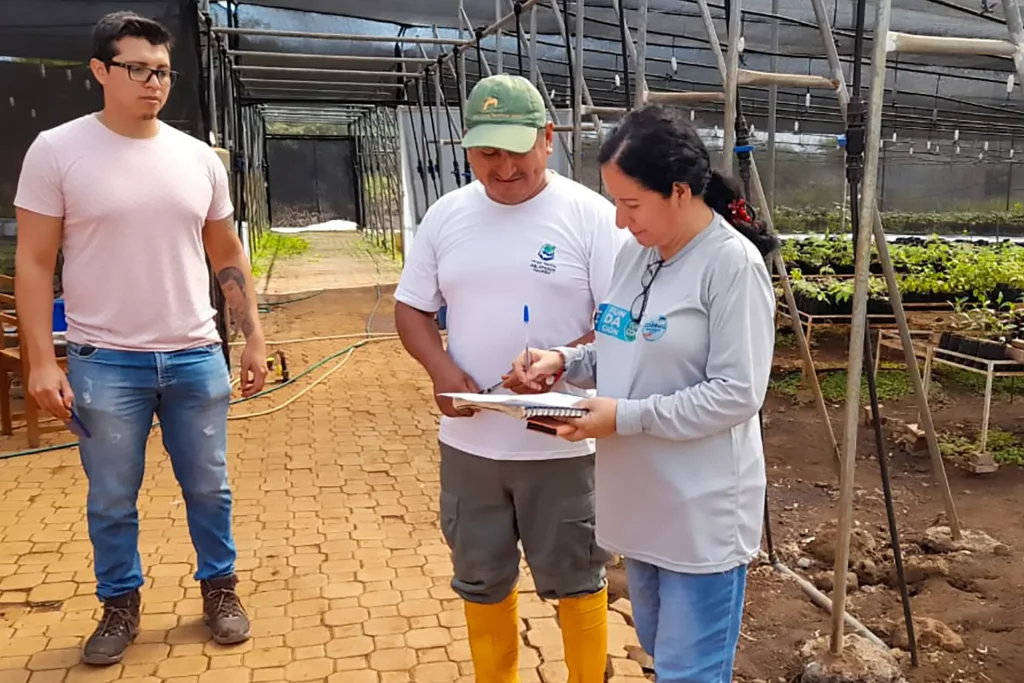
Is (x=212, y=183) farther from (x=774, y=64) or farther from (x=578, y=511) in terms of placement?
(x=774, y=64)

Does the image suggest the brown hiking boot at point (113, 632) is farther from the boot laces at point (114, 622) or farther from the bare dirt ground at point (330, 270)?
the bare dirt ground at point (330, 270)

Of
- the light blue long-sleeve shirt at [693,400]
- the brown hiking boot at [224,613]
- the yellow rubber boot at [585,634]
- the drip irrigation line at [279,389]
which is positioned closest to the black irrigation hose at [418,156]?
the drip irrigation line at [279,389]

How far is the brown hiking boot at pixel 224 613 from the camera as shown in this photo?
8.43 ft

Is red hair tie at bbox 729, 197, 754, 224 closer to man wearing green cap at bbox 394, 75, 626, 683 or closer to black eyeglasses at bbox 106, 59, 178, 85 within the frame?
man wearing green cap at bbox 394, 75, 626, 683

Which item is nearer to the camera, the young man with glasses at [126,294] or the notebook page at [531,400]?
the notebook page at [531,400]

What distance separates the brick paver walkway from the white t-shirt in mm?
893

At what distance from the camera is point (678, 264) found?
156 centimetres

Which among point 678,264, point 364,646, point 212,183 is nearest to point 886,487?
point 678,264

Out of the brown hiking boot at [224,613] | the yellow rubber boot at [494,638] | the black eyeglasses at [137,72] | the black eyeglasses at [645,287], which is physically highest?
the black eyeglasses at [137,72]

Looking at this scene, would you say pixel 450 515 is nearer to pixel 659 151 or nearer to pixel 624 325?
pixel 624 325

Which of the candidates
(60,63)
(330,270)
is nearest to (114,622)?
(60,63)

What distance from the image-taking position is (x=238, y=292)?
260cm

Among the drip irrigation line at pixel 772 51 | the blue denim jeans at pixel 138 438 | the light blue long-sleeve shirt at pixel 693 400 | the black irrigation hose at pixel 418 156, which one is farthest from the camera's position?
the black irrigation hose at pixel 418 156

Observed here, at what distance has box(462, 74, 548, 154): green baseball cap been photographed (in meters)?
1.79
